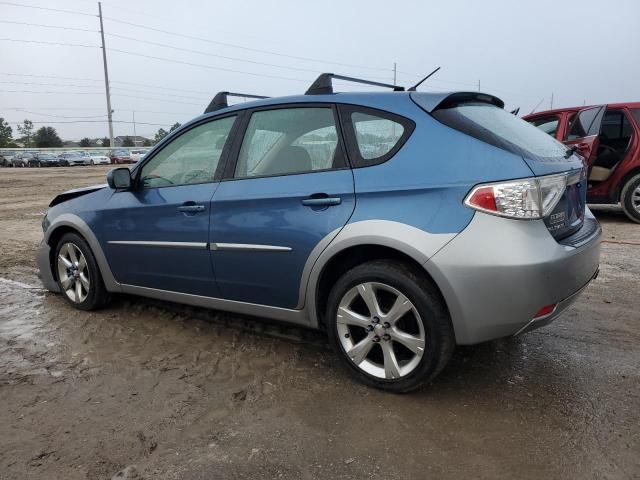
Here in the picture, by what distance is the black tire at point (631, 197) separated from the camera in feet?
25.3

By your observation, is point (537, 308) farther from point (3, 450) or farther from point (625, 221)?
point (625, 221)

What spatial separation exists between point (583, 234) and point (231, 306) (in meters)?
2.20

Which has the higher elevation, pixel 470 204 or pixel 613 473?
pixel 470 204

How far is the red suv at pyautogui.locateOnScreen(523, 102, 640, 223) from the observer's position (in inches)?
303

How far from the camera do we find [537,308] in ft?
8.48

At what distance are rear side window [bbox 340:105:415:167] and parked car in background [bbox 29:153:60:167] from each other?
5219 cm

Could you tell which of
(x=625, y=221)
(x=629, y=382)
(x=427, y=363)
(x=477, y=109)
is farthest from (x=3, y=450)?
(x=625, y=221)

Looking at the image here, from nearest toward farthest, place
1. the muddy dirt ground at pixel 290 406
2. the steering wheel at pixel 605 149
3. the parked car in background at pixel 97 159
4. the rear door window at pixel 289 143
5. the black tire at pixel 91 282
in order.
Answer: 1. the muddy dirt ground at pixel 290 406
2. the rear door window at pixel 289 143
3. the black tire at pixel 91 282
4. the steering wheel at pixel 605 149
5. the parked car in background at pixel 97 159

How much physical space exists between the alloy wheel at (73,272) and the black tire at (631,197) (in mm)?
7314

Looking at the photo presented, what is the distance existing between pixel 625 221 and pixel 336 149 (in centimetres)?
692

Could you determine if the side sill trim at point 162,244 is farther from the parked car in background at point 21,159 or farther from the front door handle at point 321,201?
the parked car in background at point 21,159

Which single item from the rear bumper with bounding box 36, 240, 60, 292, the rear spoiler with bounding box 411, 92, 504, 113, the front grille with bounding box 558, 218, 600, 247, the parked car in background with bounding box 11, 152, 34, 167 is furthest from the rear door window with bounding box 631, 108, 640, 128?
the parked car in background with bounding box 11, 152, 34, 167

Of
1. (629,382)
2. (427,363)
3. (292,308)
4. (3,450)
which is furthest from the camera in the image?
(292,308)

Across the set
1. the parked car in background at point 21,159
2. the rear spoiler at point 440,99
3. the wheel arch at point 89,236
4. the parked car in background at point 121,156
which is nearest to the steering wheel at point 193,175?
the wheel arch at point 89,236
